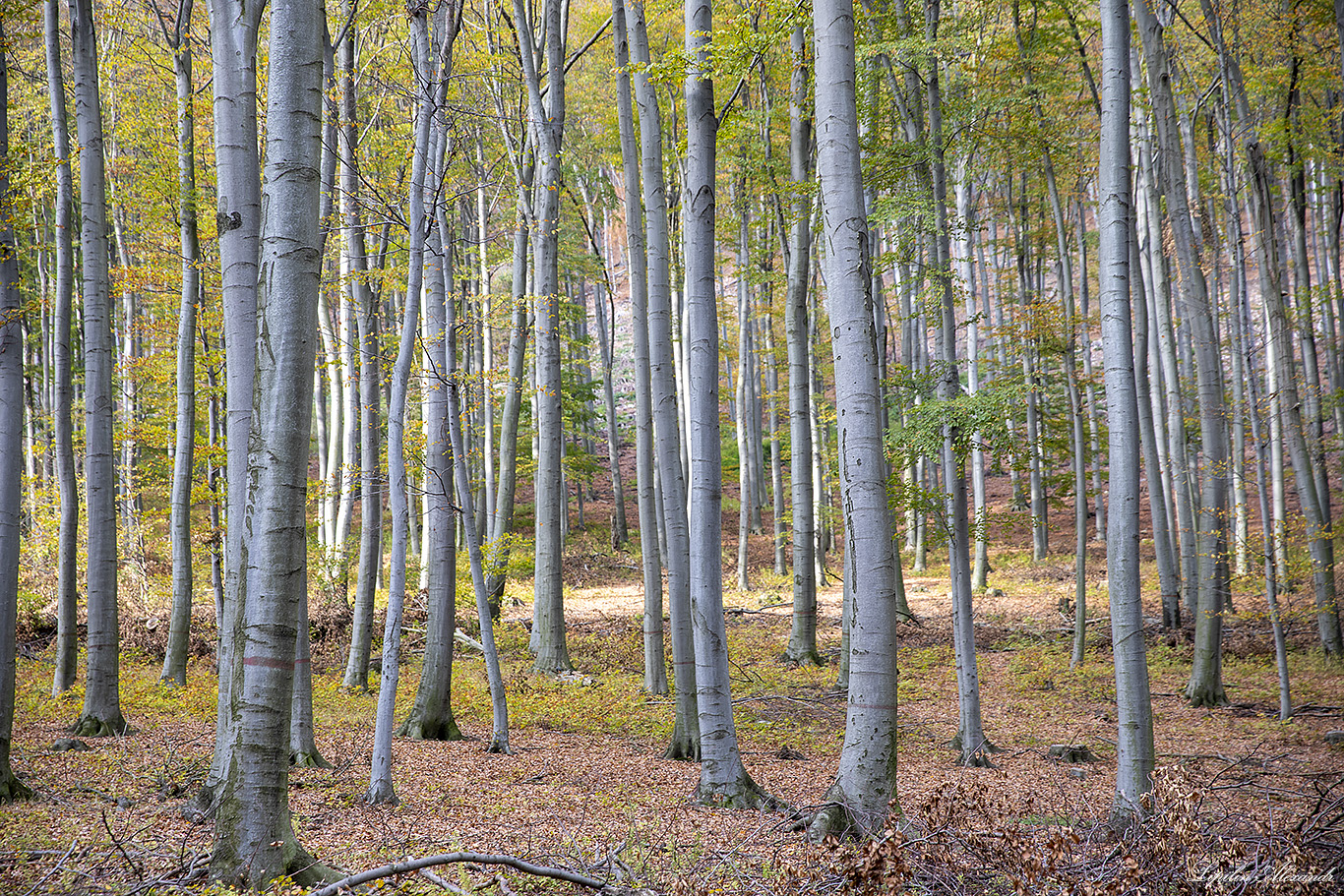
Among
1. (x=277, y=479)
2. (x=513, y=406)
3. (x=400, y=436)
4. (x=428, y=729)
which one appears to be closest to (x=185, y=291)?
(x=400, y=436)

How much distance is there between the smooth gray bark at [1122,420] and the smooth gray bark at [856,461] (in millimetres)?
1886

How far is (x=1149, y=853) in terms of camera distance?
10.4 ft

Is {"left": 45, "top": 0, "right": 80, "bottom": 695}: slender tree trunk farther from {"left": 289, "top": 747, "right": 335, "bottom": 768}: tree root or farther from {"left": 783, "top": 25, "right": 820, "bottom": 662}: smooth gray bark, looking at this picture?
{"left": 783, "top": 25, "right": 820, "bottom": 662}: smooth gray bark

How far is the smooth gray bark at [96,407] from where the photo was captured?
22.9 ft

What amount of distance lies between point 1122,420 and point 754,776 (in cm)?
424

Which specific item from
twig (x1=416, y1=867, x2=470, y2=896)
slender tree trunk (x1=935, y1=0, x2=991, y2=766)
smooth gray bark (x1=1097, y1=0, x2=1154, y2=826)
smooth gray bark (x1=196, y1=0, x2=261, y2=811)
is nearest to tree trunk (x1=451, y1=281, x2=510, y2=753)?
smooth gray bark (x1=196, y1=0, x2=261, y2=811)

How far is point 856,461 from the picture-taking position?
4.34 m

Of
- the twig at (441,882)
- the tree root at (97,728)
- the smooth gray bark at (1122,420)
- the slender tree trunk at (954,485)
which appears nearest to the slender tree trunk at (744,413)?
the slender tree trunk at (954,485)

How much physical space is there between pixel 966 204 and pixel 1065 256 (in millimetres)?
3417

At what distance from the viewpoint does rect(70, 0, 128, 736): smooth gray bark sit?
697cm

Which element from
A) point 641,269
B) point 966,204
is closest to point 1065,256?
point 966,204

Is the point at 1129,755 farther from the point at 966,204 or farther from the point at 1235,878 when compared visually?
the point at 966,204

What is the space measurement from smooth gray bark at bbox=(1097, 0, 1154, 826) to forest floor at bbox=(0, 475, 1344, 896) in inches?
24.4

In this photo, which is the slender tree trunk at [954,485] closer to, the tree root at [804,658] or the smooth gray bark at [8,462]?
the tree root at [804,658]
